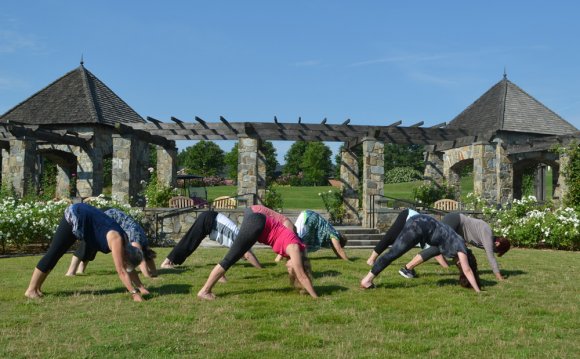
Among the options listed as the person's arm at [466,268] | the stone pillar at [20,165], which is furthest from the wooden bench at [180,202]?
the person's arm at [466,268]

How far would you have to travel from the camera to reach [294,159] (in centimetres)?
7000

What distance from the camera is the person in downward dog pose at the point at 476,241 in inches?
312

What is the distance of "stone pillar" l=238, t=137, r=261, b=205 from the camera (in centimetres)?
1714

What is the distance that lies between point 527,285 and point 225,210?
358 inches

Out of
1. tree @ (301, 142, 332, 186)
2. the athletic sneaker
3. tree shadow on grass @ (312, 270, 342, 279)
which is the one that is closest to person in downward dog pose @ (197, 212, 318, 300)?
tree shadow on grass @ (312, 270, 342, 279)

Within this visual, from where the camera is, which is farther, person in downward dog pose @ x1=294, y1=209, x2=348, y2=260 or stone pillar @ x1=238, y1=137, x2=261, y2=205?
stone pillar @ x1=238, y1=137, x2=261, y2=205

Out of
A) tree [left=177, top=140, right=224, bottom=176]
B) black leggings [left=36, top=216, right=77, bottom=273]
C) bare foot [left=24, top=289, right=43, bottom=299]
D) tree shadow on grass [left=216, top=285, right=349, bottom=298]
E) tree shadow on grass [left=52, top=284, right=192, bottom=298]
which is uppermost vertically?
tree [left=177, top=140, right=224, bottom=176]

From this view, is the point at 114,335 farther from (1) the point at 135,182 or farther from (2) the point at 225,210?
(1) the point at 135,182

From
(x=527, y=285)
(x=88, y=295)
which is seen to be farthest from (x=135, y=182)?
(x=527, y=285)

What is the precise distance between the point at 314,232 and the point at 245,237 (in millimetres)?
3965

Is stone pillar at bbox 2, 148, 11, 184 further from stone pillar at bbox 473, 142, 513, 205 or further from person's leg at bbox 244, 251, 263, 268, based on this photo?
stone pillar at bbox 473, 142, 513, 205

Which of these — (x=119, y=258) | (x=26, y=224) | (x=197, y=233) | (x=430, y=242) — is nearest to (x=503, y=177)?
(x=430, y=242)

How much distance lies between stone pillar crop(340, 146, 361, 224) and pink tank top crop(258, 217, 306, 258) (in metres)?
12.9

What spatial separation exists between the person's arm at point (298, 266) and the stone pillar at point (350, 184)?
12.9m
